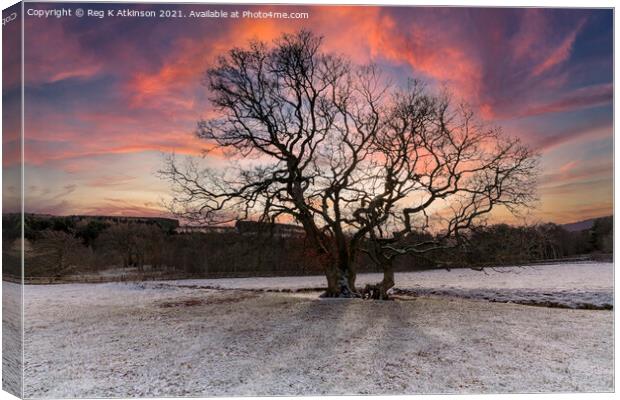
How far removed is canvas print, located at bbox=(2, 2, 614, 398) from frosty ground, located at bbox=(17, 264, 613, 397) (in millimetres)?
30

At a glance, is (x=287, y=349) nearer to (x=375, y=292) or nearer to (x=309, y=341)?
(x=309, y=341)

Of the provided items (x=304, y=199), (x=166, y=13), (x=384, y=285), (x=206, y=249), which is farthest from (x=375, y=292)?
(x=166, y=13)

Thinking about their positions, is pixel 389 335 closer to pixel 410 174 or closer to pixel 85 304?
pixel 410 174

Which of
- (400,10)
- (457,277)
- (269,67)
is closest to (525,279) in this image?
(457,277)

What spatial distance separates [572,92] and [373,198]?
3.30m

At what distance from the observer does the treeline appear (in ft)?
24.7

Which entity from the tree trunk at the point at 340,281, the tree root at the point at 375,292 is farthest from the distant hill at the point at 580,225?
the tree trunk at the point at 340,281

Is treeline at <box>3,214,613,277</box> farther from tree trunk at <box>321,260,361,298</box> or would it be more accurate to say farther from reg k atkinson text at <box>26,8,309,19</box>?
reg k atkinson text at <box>26,8,309,19</box>

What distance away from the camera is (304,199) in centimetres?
925

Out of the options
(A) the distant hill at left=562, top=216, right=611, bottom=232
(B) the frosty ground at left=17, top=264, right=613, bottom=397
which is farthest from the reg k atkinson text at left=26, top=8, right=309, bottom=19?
(A) the distant hill at left=562, top=216, right=611, bottom=232

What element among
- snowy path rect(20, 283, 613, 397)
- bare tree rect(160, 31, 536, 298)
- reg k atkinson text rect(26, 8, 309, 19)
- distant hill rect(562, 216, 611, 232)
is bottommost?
snowy path rect(20, 283, 613, 397)

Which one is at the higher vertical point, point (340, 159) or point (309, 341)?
point (340, 159)

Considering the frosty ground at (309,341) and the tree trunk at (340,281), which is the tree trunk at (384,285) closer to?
the frosty ground at (309,341)

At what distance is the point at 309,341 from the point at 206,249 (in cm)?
238
